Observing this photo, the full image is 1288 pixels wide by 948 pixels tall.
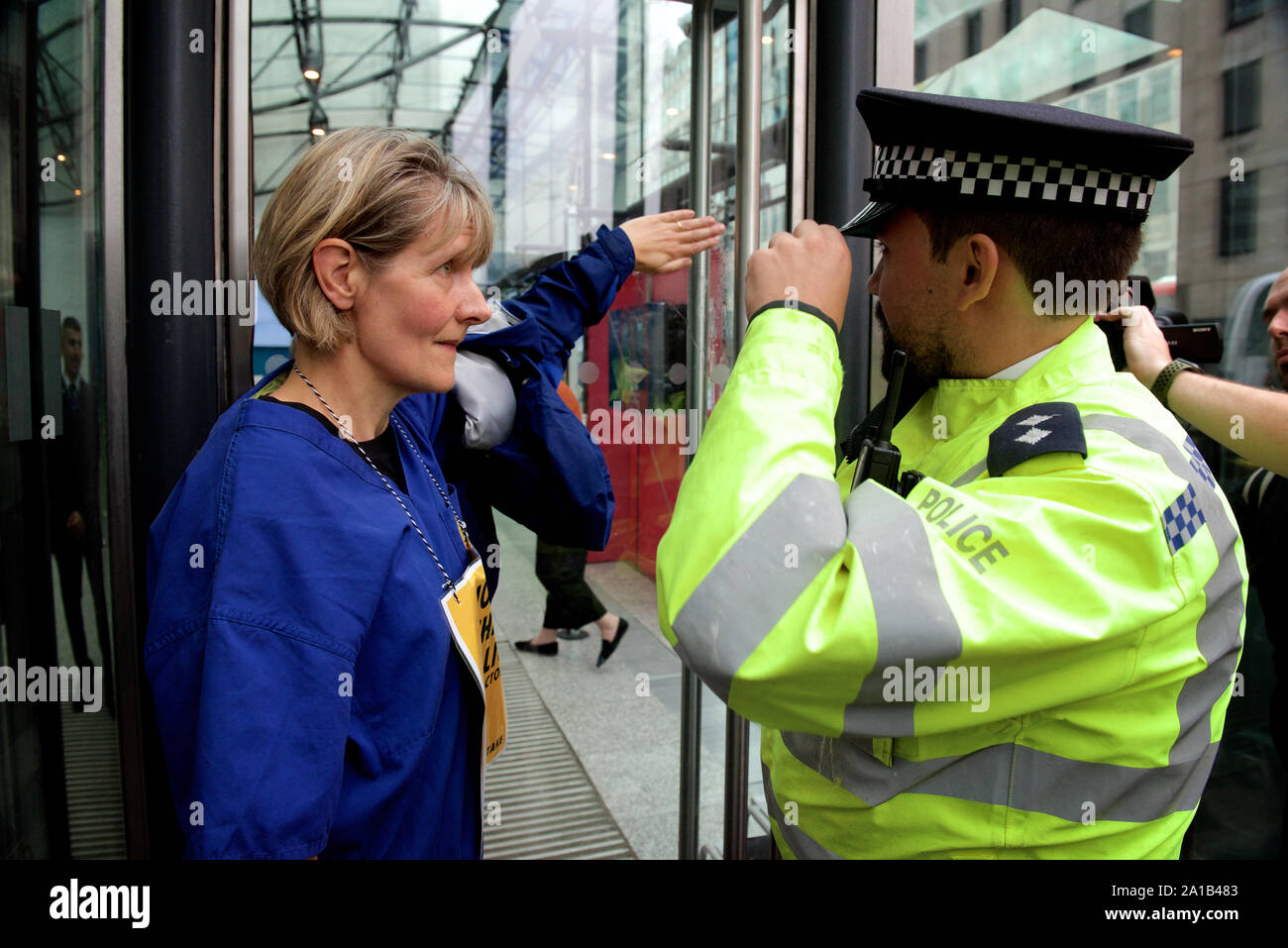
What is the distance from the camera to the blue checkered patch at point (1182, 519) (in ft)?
2.91

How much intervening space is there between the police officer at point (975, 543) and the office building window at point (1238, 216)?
187cm

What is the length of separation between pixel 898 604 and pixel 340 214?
0.85 meters

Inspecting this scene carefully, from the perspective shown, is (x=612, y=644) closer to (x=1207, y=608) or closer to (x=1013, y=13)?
(x=1013, y=13)

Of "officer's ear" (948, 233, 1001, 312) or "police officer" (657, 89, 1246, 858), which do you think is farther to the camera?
"officer's ear" (948, 233, 1001, 312)

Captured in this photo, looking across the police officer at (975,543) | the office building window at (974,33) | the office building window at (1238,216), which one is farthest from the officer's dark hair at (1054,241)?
the office building window at (1238,216)

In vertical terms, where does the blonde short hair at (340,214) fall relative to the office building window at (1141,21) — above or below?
below

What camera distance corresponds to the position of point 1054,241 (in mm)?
1078

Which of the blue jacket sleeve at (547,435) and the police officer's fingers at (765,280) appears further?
the blue jacket sleeve at (547,435)

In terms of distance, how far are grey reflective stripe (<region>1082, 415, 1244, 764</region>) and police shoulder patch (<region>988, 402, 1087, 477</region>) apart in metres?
0.03

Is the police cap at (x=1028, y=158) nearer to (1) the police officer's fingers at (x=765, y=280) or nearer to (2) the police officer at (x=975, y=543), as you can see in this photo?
(2) the police officer at (x=975, y=543)

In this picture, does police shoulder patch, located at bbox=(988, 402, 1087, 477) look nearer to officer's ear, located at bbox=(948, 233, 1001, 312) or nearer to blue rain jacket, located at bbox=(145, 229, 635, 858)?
officer's ear, located at bbox=(948, 233, 1001, 312)

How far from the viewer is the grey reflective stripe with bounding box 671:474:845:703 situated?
0.85 m
